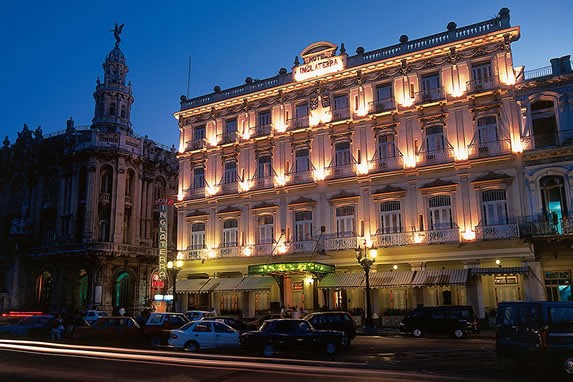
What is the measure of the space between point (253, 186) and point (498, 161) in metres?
16.3

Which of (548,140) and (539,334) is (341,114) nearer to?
(548,140)

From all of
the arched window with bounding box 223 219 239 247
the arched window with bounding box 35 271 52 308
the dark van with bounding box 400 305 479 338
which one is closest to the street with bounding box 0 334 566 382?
the dark van with bounding box 400 305 479 338

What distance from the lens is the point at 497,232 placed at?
1069 inches

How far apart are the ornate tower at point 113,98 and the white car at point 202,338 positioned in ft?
145

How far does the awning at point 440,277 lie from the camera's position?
26703 mm

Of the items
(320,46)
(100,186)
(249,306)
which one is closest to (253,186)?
(249,306)

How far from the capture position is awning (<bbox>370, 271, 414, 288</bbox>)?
2795cm

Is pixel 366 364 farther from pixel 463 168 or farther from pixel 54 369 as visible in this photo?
pixel 463 168

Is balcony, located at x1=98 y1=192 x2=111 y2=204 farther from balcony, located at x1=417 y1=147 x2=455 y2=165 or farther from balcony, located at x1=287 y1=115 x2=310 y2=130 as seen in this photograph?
balcony, located at x1=417 y1=147 x2=455 y2=165

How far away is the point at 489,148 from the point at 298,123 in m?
12.8

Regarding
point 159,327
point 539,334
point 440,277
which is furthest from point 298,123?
point 539,334

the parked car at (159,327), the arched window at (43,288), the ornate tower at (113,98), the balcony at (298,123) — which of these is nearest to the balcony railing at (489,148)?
the balcony at (298,123)

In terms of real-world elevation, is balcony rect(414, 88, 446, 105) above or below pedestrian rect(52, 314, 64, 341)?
above

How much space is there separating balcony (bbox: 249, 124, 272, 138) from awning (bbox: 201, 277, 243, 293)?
1036 cm
